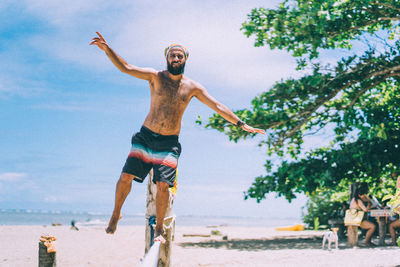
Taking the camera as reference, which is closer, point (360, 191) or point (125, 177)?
point (125, 177)

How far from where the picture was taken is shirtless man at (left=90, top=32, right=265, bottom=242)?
4008 millimetres

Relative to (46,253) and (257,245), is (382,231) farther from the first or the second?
(46,253)

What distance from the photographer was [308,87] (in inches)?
564

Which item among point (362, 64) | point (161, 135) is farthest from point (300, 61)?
point (161, 135)

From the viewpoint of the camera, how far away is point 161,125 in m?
4.14

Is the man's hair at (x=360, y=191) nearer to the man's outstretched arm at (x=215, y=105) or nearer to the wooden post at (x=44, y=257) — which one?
the wooden post at (x=44, y=257)

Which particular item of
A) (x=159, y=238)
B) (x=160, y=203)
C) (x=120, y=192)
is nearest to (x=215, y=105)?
(x=160, y=203)

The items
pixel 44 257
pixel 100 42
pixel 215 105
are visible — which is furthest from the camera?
pixel 44 257

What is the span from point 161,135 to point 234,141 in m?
11.0

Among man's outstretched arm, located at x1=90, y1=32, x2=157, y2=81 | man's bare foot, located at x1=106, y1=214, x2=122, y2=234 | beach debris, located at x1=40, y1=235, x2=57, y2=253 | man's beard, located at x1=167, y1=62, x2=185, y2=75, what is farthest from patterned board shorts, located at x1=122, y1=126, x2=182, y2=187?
beach debris, located at x1=40, y1=235, x2=57, y2=253

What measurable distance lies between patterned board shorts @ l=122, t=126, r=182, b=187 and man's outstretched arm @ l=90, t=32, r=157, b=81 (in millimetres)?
519

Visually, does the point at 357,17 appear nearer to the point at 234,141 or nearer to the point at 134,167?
the point at 234,141

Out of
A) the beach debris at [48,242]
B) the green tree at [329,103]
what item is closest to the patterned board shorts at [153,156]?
the beach debris at [48,242]

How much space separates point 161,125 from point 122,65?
68cm
